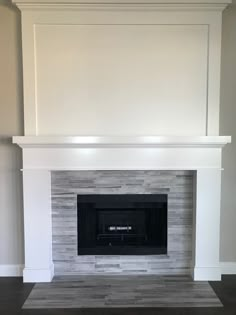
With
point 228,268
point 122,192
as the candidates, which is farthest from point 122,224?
point 228,268

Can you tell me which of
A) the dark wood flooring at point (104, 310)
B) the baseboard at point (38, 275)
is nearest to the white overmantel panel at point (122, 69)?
the baseboard at point (38, 275)

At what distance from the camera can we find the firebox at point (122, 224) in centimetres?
335

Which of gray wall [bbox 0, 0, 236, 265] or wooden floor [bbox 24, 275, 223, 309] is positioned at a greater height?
gray wall [bbox 0, 0, 236, 265]

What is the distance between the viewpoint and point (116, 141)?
308 centimetres

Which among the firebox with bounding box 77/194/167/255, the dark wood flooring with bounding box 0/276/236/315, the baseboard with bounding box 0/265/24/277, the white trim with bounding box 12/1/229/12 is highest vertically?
the white trim with bounding box 12/1/229/12

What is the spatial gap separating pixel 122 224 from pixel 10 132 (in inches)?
52.4

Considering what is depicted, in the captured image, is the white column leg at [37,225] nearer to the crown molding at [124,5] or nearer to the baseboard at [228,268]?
the crown molding at [124,5]

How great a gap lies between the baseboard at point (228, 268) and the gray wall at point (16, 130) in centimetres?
5

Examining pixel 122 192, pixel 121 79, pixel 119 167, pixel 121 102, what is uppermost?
pixel 121 79

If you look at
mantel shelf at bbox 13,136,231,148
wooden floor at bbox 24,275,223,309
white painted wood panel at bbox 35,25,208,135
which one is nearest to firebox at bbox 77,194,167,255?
wooden floor at bbox 24,275,223,309

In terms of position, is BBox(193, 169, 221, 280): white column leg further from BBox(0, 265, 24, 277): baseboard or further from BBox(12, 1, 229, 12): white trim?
BBox(0, 265, 24, 277): baseboard

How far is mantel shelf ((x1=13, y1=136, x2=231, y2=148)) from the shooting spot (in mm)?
3066

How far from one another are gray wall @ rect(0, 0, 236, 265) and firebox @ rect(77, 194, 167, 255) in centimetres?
57

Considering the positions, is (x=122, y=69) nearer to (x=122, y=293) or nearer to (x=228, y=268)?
(x=122, y=293)
